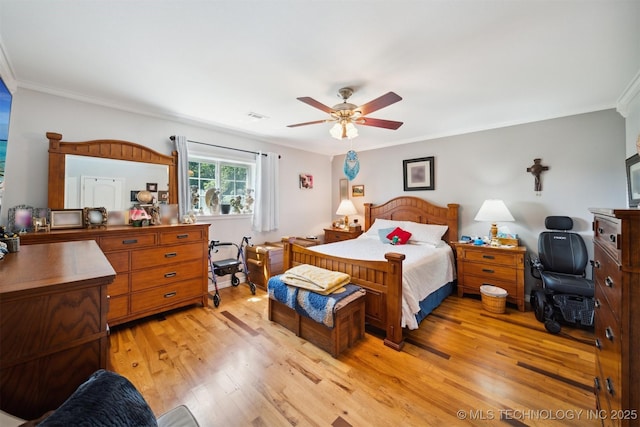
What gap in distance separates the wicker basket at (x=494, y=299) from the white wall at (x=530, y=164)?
67 centimetres

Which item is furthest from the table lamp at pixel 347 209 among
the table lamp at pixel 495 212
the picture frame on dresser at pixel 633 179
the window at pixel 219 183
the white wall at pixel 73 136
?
the picture frame on dresser at pixel 633 179

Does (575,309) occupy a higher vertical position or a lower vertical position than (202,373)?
higher

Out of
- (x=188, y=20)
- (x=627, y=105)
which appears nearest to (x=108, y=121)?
(x=188, y=20)

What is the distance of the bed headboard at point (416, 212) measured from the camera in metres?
3.81

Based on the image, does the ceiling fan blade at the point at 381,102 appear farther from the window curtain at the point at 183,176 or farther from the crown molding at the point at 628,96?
the window curtain at the point at 183,176

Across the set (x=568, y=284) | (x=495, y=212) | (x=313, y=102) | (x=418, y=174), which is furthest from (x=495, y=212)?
(x=313, y=102)

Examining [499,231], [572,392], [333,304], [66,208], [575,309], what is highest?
[66,208]

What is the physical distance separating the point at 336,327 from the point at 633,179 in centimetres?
337

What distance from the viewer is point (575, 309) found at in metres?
2.45

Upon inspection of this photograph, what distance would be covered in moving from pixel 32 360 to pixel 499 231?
441cm

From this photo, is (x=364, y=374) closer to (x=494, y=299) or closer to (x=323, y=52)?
(x=494, y=299)

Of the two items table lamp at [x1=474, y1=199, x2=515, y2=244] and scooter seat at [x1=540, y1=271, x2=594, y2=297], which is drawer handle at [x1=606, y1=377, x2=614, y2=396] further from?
table lamp at [x1=474, y1=199, x2=515, y2=244]

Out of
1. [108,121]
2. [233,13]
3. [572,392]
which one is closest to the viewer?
[233,13]

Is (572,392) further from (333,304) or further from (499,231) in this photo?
(499,231)
